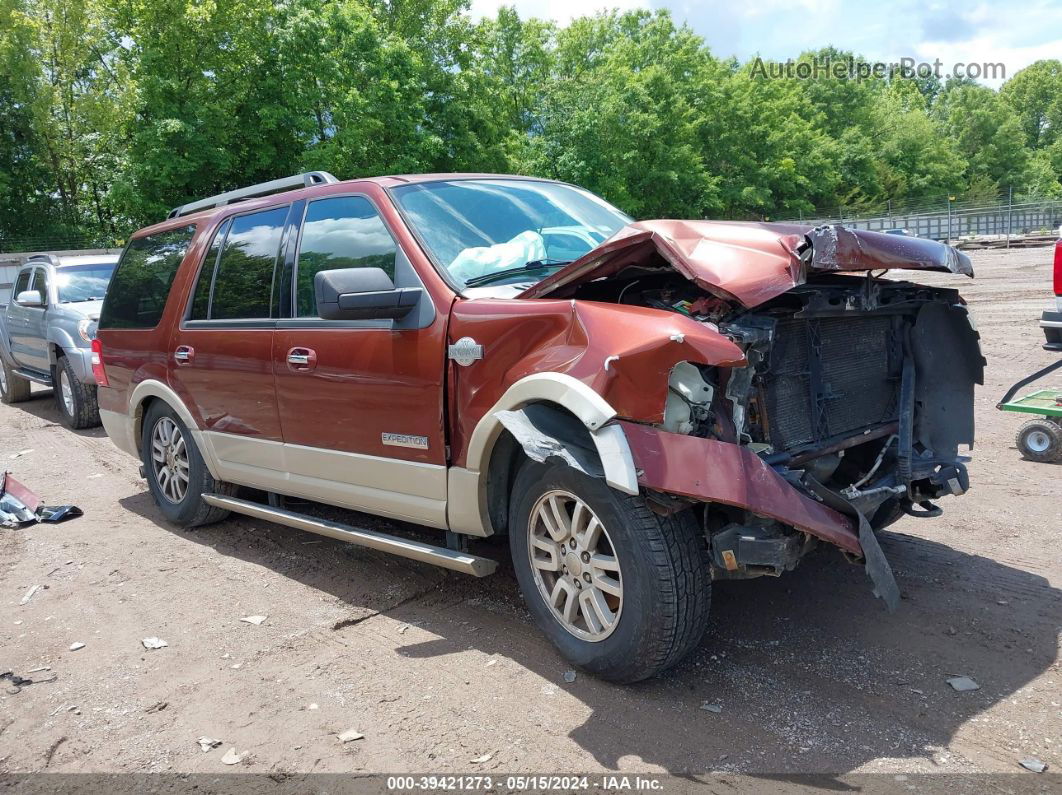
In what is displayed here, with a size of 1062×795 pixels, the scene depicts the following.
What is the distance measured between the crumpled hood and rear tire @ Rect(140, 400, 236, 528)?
Answer: 10.5ft

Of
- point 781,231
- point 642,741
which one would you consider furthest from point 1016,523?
point 642,741

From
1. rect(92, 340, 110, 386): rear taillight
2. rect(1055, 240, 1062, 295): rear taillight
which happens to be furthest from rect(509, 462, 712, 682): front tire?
rect(92, 340, 110, 386): rear taillight

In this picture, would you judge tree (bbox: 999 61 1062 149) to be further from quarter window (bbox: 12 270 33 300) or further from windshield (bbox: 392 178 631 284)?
windshield (bbox: 392 178 631 284)

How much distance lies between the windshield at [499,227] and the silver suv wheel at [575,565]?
117 centimetres

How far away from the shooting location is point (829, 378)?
3.74 meters

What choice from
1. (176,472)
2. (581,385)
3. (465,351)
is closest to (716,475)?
(581,385)

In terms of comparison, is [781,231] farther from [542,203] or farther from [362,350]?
[362,350]

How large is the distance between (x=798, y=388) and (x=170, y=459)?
4.28m

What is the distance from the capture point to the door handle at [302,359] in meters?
4.39

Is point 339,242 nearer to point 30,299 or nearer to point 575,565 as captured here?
point 575,565

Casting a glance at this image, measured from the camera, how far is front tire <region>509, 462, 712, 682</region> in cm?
309

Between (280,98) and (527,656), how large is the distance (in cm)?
2727

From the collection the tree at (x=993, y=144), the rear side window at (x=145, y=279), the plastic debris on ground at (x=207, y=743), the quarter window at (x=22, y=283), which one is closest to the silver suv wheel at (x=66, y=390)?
the quarter window at (x=22, y=283)

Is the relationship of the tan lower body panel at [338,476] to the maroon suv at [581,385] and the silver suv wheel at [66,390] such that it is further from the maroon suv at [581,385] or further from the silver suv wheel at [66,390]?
the silver suv wheel at [66,390]
